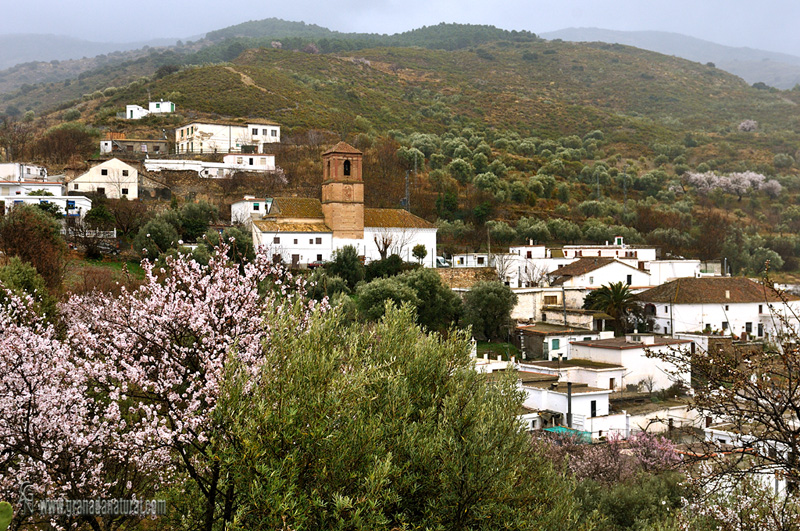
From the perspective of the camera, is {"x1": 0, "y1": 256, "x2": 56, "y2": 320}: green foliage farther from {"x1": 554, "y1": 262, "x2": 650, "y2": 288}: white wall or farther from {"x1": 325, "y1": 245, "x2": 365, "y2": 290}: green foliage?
{"x1": 554, "y1": 262, "x2": 650, "y2": 288}: white wall

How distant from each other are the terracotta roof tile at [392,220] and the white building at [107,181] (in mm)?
17258

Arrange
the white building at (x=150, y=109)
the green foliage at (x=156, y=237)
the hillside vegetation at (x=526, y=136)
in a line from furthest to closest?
1. the white building at (x=150, y=109)
2. the hillside vegetation at (x=526, y=136)
3. the green foliage at (x=156, y=237)

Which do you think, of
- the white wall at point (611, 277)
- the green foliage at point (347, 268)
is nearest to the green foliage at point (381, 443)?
the green foliage at point (347, 268)

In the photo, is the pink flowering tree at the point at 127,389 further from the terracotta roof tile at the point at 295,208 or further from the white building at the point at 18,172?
the white building at the point at 18,172

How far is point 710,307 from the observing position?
38406 mm

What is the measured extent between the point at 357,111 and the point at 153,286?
82190 millimetres

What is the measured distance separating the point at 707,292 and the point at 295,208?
86.6 ft

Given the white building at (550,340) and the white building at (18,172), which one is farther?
the white building at (18,172)

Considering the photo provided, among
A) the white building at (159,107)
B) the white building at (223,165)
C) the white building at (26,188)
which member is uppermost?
the white building at (159,107)

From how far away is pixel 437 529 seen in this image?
711 centimetres

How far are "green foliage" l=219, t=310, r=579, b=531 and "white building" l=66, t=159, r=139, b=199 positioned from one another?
42685 millimetres

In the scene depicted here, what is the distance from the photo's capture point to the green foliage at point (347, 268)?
39562 mm

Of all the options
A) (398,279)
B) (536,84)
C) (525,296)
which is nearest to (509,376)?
(398,279)

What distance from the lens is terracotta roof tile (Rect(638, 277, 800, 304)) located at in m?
38.4
